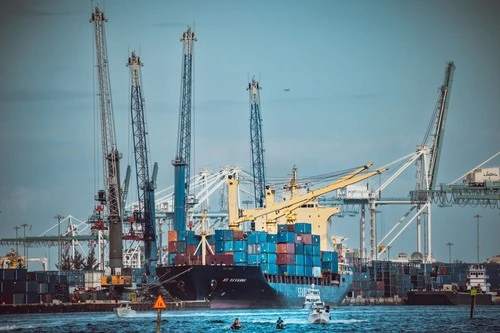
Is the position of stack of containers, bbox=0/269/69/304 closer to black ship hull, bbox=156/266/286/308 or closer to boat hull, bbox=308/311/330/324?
black ship hull, bbox=156/266/286/308

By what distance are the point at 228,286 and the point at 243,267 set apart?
3.04 m

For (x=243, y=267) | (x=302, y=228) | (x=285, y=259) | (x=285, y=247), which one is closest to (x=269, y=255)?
(x=285, y=259)

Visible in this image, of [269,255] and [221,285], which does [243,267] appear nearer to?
[221,285]

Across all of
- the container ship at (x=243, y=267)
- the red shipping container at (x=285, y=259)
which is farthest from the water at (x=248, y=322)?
the red shipping container at (x=285, y=259)

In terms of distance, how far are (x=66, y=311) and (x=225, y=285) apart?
2105 cm

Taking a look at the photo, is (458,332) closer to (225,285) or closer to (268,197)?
(225,285)

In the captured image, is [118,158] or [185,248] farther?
[118,158]

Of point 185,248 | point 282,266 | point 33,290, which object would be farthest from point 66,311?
point 282,266

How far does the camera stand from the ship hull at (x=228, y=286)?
160000 mm

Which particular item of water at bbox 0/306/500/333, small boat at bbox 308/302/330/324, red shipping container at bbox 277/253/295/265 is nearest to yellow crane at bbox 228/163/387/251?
red shipping container at bbox 277/253/295/265

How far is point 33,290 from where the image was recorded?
16700cm

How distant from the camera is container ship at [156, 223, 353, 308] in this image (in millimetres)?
160750

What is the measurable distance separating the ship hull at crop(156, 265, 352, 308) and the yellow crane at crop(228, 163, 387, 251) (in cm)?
1227

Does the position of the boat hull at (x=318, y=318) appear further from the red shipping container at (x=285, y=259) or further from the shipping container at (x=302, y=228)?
the shipping container at (x=302, y=228)
